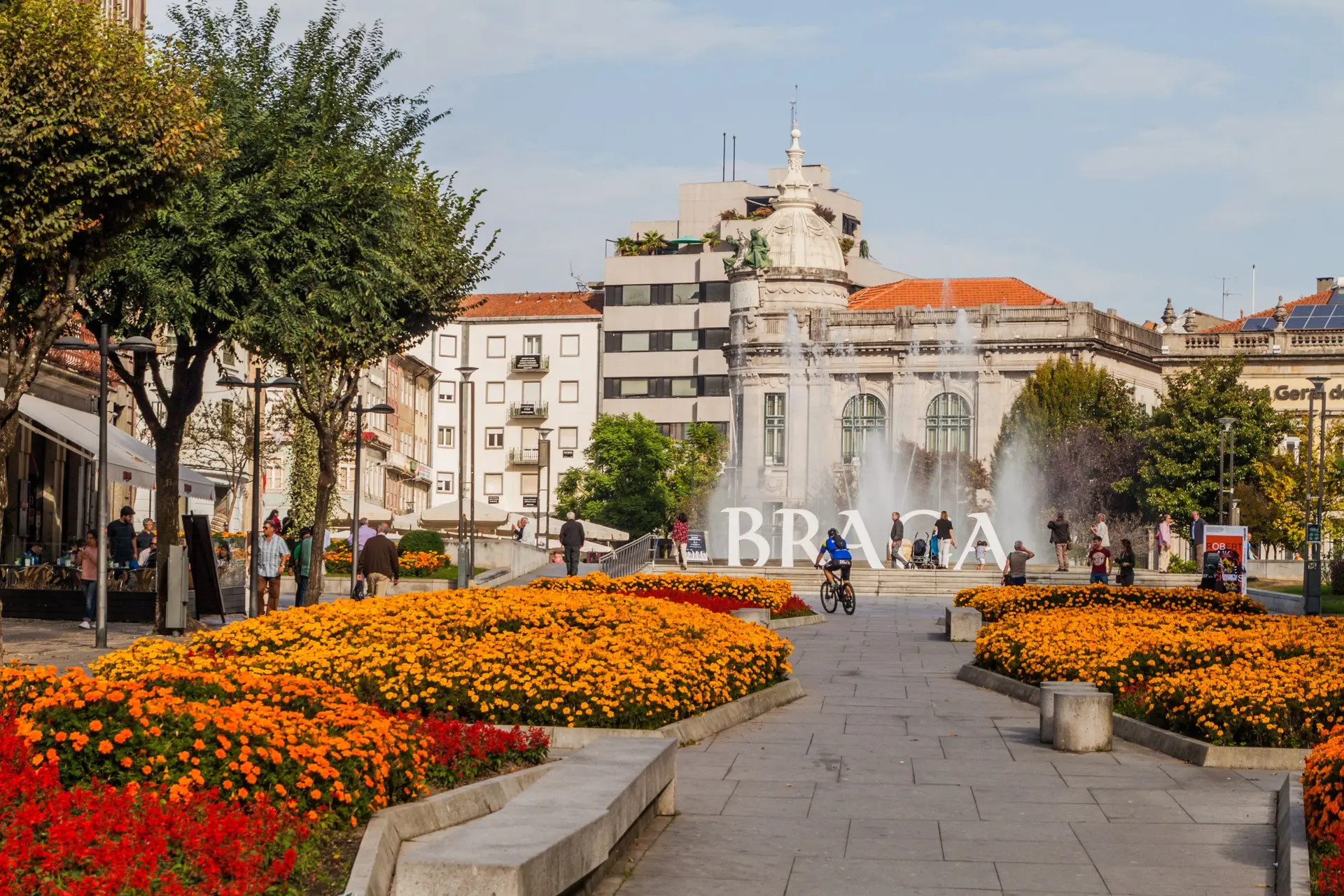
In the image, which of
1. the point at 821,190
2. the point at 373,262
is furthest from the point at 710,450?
the point at 373,262

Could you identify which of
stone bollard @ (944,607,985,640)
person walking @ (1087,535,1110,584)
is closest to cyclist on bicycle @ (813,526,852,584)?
person walking @ (1087,535,1110,584)

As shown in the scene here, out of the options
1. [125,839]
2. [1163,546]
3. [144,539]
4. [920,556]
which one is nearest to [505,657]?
[125,839]

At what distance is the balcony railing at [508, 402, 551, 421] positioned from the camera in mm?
119438

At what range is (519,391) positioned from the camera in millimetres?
121625

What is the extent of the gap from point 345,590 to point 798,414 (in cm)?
4356

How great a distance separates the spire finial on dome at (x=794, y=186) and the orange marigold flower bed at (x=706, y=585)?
186 feet

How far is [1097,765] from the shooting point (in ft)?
49.4

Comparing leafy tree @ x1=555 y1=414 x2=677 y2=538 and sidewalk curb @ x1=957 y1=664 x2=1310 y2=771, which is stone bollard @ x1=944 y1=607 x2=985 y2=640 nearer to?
sidewalk curb @ x1=957 y1=664 x2=1310 y2=771

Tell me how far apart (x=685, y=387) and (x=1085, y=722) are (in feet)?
315

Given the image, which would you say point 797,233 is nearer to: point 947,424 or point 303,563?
point 947,424

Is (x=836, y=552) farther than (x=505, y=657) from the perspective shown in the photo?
Yes

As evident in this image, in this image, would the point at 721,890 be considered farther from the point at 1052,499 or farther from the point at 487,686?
the point at 1052,499

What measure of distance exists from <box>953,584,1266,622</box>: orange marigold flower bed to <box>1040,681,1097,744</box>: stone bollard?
1164 cm

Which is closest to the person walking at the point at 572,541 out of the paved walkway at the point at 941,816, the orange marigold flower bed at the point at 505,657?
the orange marigold flower bed at the point at 505,657
